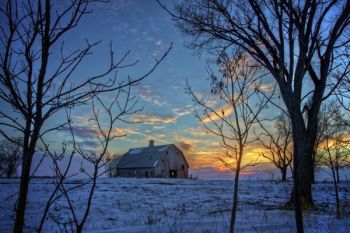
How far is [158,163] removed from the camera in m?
50.9

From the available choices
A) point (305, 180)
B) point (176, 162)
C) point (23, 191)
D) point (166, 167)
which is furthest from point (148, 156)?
point (23, 191)

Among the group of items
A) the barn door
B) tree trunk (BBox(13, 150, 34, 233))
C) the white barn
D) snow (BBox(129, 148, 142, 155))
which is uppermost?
snow (BBox(129, 148, 142, 155))

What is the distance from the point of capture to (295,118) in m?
4.21

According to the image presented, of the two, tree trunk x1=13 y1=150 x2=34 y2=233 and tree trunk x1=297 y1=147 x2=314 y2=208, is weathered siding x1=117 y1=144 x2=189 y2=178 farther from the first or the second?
tree trunk x1=13 y1=150 x2=34 y2=233

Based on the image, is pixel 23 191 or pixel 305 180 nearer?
pixel 23 191

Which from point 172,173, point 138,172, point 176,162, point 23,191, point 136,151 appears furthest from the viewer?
point 136,151

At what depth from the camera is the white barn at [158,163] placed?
50969 mm

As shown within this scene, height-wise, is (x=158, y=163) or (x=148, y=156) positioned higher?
(x=148, y=156)

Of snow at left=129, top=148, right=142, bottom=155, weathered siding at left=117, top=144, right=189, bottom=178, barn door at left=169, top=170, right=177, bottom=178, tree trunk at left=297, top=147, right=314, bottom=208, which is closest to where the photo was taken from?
tree trunk at left=297, top=147, right=314, bottom=208

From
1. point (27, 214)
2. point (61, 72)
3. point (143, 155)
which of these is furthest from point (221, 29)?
point (143, 155)

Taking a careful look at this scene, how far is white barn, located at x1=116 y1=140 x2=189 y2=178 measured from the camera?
5097 cm

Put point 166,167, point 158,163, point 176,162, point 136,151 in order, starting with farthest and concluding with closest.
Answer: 1. point 136,151
2. point 176,162
3. point 166,167
4. point 158,163

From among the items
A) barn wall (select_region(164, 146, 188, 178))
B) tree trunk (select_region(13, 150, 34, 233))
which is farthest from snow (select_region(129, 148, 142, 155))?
tree trunk (select_region(13, 150, 34, 233))

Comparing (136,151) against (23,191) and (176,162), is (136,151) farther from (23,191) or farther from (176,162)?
(23,191)
